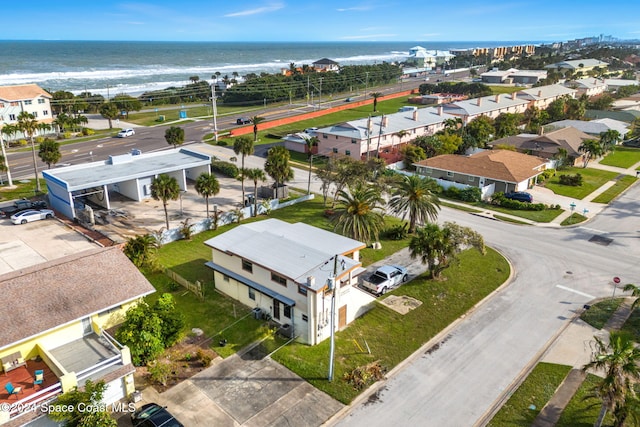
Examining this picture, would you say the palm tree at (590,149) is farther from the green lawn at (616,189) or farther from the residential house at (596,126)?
the residential house at (596,126)

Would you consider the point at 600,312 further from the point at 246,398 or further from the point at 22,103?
the point at 22,103

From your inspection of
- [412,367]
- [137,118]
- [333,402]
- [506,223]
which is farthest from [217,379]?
[137,118]

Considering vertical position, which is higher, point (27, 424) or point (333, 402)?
point (27, 424)

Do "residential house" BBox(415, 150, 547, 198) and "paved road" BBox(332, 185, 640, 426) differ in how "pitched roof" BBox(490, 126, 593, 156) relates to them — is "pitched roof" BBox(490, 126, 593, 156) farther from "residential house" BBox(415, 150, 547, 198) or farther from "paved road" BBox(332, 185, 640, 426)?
"paved road" BBox(332, 185, 640, 426)

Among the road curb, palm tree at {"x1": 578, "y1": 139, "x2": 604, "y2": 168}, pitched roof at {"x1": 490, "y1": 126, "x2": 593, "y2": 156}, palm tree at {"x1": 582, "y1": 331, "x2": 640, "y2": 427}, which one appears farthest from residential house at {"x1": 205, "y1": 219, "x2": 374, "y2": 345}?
palm tree at {"x1": 578, "y1": 139, "x2": 604, "y2": 168}

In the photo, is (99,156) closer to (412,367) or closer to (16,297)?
(16,297)

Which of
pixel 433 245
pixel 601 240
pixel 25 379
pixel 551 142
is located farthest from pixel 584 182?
pixel 25 379
